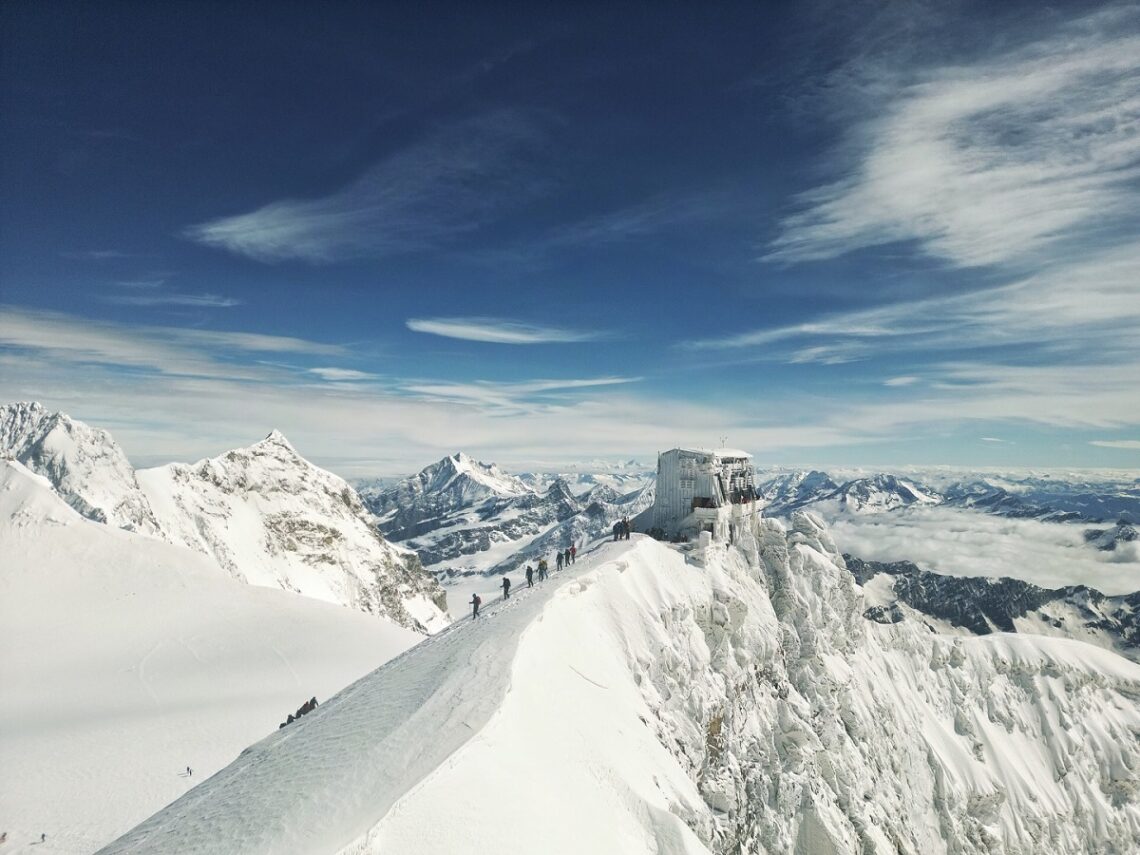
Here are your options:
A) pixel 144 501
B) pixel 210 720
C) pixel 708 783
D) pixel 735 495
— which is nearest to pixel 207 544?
pixel 144 501

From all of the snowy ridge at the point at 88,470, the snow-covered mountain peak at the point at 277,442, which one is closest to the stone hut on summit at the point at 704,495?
the snowy ridge at the point at 88,470

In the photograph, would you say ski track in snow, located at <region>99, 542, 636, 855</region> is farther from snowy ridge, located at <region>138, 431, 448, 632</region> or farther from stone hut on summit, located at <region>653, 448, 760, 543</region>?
snowy ridge, located at <region>138, 431, 448, 632</region>

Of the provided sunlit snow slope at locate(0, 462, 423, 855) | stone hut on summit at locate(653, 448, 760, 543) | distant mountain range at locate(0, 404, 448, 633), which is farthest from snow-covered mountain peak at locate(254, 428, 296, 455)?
stone hut on summit at locate(653, 448, 760, 543)

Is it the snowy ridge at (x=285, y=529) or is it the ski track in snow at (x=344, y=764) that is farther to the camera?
the snowy ridge at (x=285, y=529)

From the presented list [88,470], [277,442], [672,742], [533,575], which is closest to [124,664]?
[533,575]

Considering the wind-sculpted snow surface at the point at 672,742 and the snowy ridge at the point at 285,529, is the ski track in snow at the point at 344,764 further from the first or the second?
the snowy ridge at the point at 285,529
